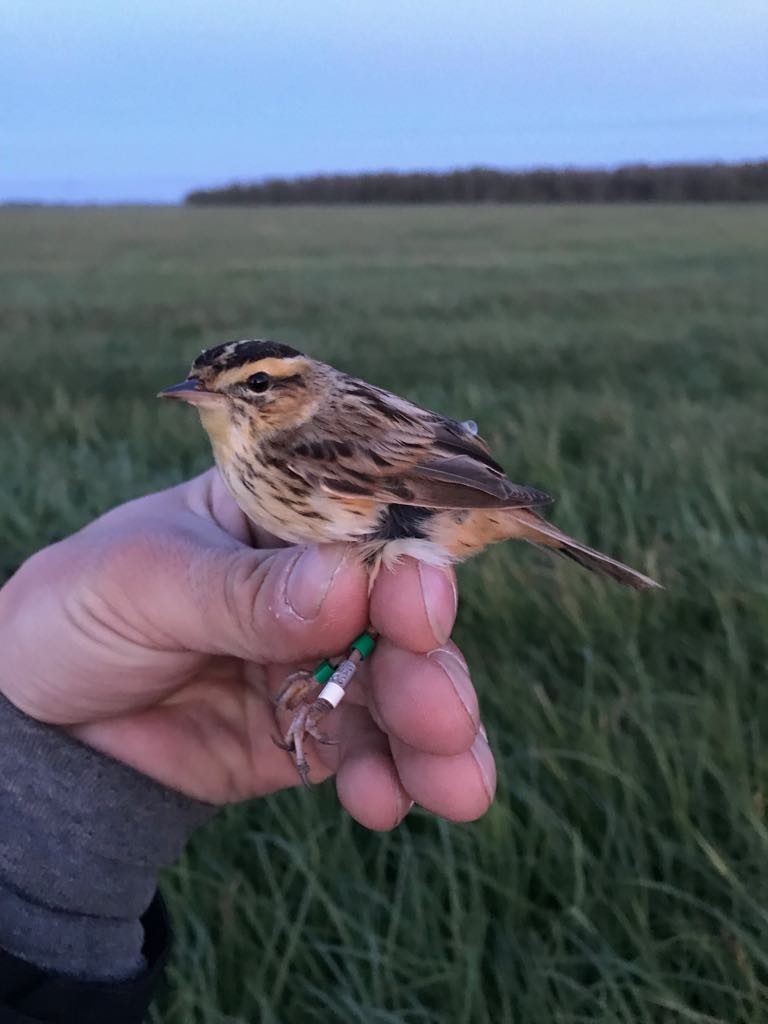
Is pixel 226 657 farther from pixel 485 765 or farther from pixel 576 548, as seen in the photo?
pixel 576 548

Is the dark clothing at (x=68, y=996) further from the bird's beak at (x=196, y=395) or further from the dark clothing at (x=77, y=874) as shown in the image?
the bird's beak at (x=196, y=395)

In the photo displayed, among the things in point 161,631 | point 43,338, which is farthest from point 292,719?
point 43,338

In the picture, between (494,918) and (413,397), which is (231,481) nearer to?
(494,918)

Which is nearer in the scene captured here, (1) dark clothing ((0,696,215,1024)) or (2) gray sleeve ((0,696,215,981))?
(1) dark clothing ((0,696,215,1024))

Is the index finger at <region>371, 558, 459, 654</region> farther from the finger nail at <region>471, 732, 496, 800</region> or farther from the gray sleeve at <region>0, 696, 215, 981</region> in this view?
the gray sleeve at <region>0, 696, 215, 981</region>

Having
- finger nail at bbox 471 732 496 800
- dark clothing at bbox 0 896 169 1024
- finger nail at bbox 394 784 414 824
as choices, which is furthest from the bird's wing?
dark clothing at bbox 0 896 169 1024

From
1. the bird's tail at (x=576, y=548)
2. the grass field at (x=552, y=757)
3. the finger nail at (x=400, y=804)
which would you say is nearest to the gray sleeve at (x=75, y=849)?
the grass field at (x=552, y=757)

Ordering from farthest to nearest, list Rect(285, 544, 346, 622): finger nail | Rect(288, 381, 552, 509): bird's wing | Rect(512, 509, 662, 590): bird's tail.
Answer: Rect(512, 509, 662, 590): bird's tail, Rect(288, 381, 552, 509): bird's wing, Rect(285, 544, 346, 622): finger nail

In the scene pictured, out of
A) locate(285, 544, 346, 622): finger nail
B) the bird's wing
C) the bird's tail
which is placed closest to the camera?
locate(285, 544, 346, 622): finger nail
